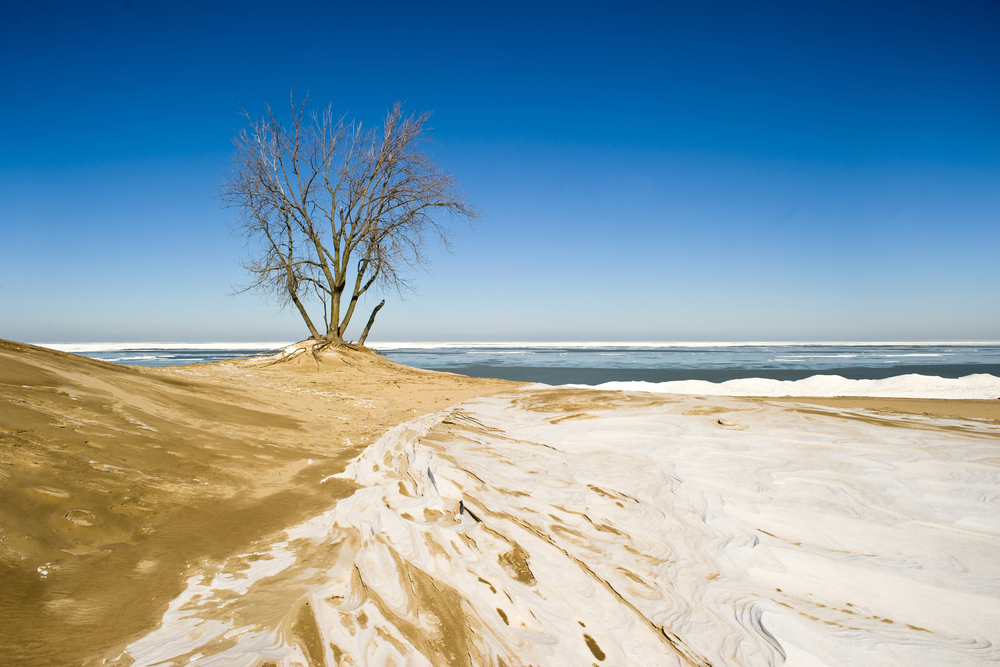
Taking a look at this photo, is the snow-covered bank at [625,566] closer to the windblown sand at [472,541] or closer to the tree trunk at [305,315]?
the windblown sand at [472,541]

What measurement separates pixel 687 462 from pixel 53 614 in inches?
132

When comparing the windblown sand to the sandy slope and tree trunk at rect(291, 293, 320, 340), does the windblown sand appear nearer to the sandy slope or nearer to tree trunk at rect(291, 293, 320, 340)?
the sandy slope

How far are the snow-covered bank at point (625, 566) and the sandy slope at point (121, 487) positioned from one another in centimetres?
19

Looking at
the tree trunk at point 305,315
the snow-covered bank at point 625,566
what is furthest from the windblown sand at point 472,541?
the tree trunk at point 305,315

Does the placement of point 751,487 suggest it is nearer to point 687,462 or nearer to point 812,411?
point 687,462

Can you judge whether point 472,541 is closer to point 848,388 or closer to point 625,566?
point 625,566

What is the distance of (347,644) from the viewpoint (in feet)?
4.96

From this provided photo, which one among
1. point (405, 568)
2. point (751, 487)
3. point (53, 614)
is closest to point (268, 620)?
point (405, 568)

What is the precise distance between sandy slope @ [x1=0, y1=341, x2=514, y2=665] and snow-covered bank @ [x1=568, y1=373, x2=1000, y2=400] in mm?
5241

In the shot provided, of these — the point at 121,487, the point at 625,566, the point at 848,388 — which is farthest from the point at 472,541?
the point at 848,388

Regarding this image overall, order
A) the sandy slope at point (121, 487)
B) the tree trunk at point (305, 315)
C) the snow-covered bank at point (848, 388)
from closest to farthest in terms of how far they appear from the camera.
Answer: the sandy slope at point (121, 487) < the snow-covered bank at point (848, 388) < the tree trunk at point (305, 315)

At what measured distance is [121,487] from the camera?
233 centimetres

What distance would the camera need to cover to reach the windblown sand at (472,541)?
62.5 inches

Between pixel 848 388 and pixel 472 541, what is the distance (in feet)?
27.6
